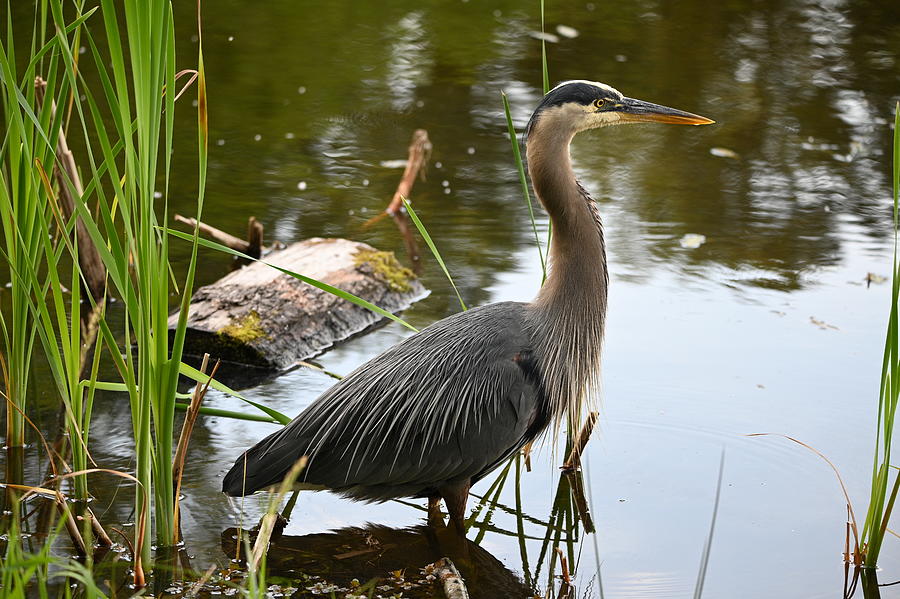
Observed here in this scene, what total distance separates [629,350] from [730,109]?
4.77m

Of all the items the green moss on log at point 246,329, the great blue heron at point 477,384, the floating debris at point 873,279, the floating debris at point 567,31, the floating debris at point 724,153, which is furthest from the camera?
the floating debris at point 567,31

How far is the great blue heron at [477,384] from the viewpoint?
3.54 metres

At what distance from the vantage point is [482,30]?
1210 centimetres

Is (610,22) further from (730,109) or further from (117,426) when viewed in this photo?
(117,426)

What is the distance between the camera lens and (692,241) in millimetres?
6719

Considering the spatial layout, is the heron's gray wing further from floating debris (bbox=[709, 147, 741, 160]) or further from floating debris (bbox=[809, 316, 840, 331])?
floating debris (bbox=[709, 147, 741, 160])

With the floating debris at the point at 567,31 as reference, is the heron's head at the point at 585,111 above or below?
above

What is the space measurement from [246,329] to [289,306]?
10.8 inches

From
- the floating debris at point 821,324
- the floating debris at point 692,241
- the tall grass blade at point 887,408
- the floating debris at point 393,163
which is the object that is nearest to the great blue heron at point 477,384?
the tall grass blade at point 887,408

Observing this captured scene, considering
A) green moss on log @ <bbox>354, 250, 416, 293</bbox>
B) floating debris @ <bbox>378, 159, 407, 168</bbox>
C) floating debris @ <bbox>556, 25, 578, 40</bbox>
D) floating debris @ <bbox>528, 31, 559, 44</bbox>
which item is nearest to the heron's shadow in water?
green moss on log @ <bbox>354, 250, 416, 293</bbox>

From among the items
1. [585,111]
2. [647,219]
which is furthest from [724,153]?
[585,111]

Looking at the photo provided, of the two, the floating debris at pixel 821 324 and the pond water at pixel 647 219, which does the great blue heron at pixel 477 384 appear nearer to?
the pond water at pixel 647 219

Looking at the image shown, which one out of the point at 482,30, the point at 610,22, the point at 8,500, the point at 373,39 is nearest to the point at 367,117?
the point at 373,39

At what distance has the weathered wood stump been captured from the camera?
16.2ft
